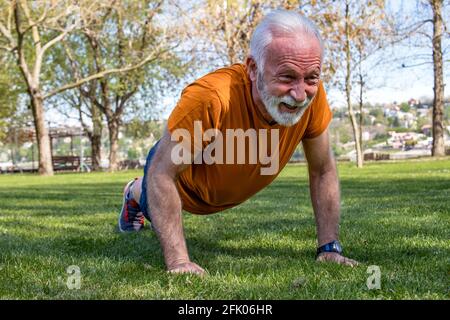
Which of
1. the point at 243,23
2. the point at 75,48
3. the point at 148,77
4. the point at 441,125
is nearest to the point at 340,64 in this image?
the point at 243,23

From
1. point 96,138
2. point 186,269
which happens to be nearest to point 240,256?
point 186,269

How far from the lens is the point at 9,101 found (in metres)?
38.7

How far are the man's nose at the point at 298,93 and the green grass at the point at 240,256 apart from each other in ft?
3.11

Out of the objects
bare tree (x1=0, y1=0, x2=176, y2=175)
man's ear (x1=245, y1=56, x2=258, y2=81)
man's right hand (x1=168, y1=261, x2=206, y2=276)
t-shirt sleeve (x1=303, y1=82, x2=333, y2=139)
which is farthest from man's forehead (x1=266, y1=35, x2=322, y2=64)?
bare tree (x1=0, y1=0, x2=176, y2=175)

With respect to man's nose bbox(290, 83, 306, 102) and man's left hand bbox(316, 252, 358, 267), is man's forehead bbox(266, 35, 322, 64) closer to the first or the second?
man's nose bbox(290, 83, 306, 102)

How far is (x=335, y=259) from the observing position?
12.0 ft

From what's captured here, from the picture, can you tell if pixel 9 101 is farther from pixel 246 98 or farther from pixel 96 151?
pixel 246 98

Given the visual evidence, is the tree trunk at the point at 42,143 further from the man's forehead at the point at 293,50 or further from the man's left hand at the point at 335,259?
the man's forehead at the point at 293,50

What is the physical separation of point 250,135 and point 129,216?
2.19 meters

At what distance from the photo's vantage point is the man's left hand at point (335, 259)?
3.55m

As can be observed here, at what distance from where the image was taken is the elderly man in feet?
10.4

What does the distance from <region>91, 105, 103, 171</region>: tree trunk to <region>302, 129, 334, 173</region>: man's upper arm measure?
37799mm

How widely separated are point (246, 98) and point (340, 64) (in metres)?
22.7
